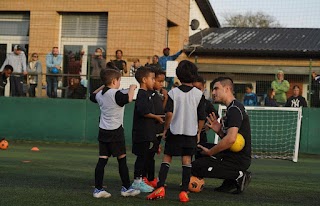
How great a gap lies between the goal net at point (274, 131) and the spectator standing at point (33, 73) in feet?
20.7

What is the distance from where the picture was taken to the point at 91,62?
20781mm

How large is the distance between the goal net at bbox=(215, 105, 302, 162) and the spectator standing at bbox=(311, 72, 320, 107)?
26.0 inches

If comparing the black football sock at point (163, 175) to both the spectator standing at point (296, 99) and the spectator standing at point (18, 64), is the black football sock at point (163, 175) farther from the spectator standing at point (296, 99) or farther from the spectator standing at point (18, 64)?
the spectator standing at point (18, 64)

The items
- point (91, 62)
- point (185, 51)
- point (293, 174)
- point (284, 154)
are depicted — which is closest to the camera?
point (293, 174)

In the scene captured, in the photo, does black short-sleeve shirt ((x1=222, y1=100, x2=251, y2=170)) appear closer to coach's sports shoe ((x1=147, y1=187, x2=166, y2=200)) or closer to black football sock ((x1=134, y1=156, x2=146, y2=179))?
black football sock ((x1=134, y1=156, x2=146, y2=179))

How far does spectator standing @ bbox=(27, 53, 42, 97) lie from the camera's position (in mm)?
20938

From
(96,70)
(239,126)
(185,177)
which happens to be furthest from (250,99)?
(185,177)

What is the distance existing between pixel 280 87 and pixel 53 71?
6520 millimetres

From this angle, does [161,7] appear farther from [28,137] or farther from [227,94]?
[227,94]

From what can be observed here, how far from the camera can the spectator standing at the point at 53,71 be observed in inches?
818

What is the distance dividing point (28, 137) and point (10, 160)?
7.12 meters

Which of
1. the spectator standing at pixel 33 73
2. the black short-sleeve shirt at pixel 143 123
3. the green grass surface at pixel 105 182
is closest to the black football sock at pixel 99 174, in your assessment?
the green grass surface at pixel 105 182

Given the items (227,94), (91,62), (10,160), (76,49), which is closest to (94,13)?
(76,49)

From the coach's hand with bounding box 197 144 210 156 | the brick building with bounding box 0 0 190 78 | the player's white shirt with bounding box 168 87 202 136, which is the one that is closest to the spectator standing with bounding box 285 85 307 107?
the brick building with bounding box 0 0 190 78
